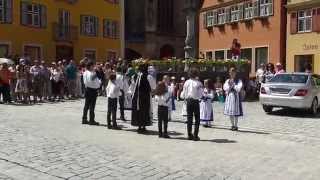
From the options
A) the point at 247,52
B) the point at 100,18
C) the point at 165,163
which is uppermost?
the point at 100,18

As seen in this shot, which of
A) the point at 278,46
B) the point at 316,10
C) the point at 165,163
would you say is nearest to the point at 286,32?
the point at 278,46

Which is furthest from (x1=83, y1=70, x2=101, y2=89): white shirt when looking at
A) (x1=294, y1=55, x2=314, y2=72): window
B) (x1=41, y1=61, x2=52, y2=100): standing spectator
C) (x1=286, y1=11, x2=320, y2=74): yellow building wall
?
(x1=294, y1=55, x2=314, y2=72): window

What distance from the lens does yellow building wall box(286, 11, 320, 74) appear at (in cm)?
3434

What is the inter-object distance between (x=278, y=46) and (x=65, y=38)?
1548 centimetres

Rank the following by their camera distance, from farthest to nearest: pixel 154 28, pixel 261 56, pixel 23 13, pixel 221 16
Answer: pixel 154 28 < pixel 221 16 < pixel 261 56 < pixel 23 13

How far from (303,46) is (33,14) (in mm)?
18169

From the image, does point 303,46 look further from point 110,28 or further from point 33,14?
point 110,28

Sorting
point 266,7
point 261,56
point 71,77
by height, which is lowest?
point 71,77

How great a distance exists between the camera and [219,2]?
45031 millimetres

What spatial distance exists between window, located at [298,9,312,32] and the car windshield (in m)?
15.4

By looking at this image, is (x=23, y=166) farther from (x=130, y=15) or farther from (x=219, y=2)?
(x=130, y=15)

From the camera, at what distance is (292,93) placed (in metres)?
19.7

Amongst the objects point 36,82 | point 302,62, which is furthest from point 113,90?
point 302,62

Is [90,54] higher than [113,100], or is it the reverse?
[90,54]
